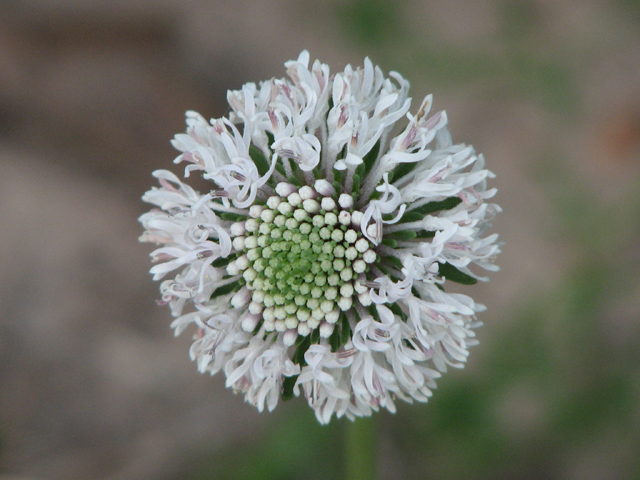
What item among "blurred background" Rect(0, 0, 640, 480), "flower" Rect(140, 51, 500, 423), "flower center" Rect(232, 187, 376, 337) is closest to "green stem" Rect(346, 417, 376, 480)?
"flower" Rect(140, 51, 500, 423)

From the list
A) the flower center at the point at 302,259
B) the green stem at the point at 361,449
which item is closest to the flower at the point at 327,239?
the flower center at the point at 302,259

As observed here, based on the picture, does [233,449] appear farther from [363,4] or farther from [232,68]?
[363,4]

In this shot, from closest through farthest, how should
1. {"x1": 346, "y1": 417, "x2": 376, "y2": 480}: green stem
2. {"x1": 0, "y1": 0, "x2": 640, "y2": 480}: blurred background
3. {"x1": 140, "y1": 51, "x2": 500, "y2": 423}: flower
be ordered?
1. {"x1": 140, "y1": 51, "x2": 500, "y2": 423}: flower
2. {"x1": 346, "y1": 417, "x2": 376, "y2": 480}: green stem
3. {"x1": 0, "y1": 0, "x2": 640, "y2": 480}: blurred background

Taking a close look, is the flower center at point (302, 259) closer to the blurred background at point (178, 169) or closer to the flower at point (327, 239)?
the flower at point (327, 239)

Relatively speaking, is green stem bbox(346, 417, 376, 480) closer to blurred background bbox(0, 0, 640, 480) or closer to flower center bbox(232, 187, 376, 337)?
flower center bbox(232, 187, 376, 337)

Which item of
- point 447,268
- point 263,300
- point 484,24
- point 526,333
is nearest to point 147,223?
point 263,300

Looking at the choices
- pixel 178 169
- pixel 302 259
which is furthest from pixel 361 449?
pixel 178 169

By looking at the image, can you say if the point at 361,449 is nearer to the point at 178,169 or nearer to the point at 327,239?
the point at 327,239
